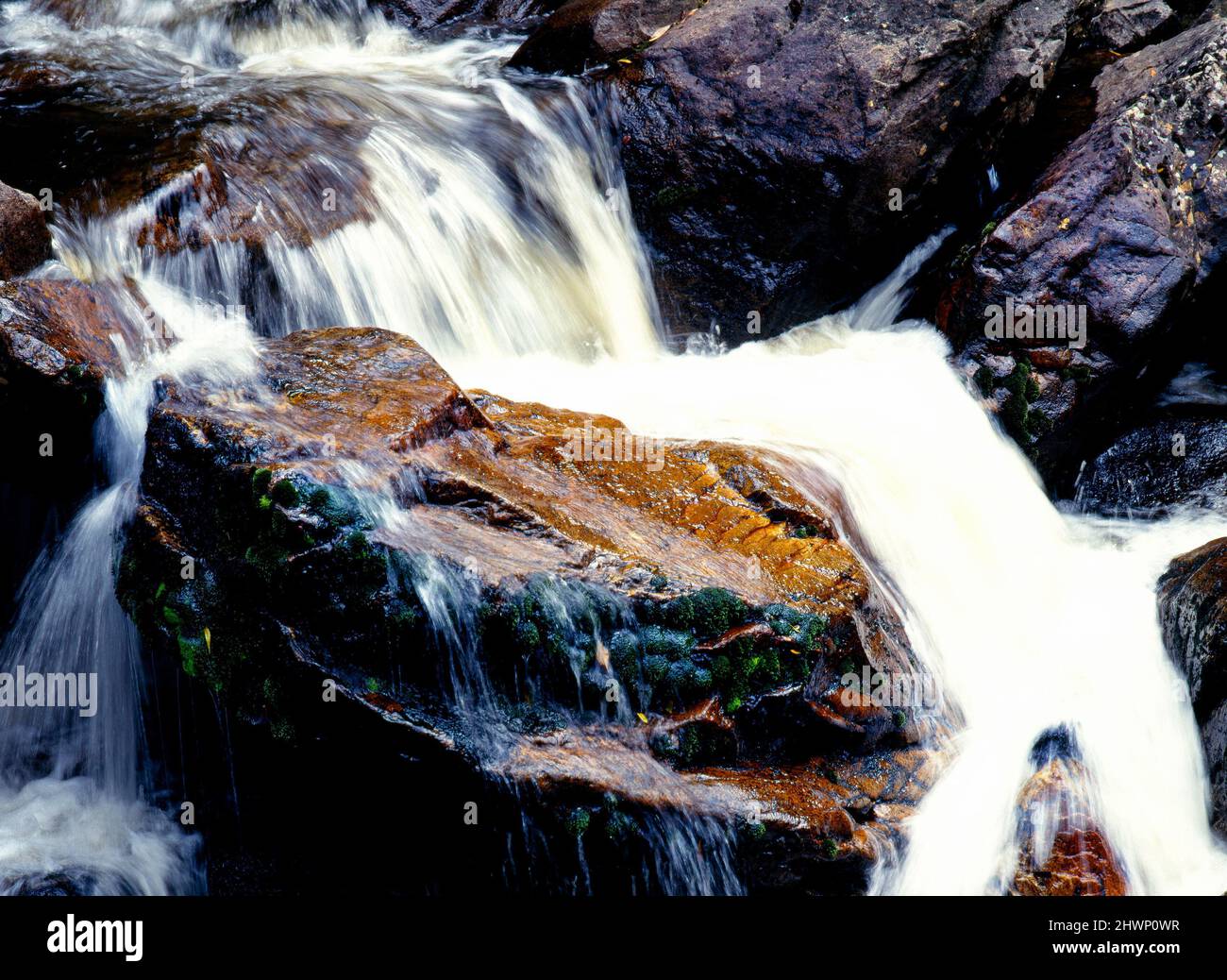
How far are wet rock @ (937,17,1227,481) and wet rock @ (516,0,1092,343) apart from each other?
724mm

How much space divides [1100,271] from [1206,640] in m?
2.69

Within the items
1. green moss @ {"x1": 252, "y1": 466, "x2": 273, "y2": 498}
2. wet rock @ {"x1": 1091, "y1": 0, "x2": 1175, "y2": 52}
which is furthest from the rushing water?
wet rock @ {"x1": 1091, "y1": 0, "x2": 1175, "y2": 52}

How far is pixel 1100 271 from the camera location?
691 centimetres

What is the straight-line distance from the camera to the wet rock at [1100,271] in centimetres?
690

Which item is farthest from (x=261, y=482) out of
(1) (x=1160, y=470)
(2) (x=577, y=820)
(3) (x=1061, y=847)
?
(1) (x=1160, y=470)

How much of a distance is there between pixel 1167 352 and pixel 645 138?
3.89 metres

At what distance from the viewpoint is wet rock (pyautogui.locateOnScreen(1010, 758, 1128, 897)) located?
4.37 m

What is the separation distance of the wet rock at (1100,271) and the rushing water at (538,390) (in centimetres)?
31

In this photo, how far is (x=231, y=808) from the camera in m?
4.80

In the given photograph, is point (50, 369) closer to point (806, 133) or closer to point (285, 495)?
point (285, 495)

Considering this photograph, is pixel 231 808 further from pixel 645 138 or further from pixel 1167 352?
pixel 1167 352

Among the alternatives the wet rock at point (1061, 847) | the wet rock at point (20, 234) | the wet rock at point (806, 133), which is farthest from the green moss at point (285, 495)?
the wet rock at point (806, 133)

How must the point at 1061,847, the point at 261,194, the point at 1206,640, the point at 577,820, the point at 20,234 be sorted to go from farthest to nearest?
the point at 261,194 < the point at 20,234 < the point at 1206,640 < the point at 1061,847 < the point at 577,820

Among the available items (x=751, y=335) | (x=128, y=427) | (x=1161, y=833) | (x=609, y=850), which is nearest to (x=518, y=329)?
(x=751, y=335)
